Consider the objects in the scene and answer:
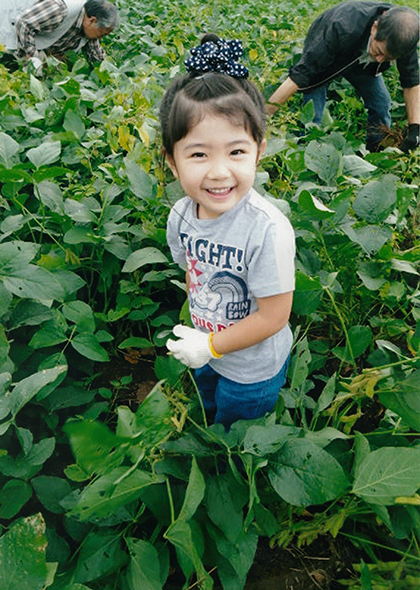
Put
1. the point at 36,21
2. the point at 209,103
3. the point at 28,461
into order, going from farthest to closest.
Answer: the point at 36,21 < the point at 28,461 < the point at 209,103

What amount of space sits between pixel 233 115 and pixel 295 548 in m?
1.07

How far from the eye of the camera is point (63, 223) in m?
1.82

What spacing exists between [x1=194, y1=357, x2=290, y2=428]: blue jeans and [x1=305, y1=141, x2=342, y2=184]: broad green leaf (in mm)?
802

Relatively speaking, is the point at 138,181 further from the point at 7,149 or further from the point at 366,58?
the point at 366,58

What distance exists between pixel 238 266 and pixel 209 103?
33cm

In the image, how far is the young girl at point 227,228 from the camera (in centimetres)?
107

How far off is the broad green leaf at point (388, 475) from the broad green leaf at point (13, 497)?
0.73 m

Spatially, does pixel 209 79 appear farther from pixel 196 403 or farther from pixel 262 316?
pixel 196 403

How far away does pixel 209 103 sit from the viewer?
1053 mm

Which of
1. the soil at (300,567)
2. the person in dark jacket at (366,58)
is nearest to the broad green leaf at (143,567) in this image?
the soil at (300,567)

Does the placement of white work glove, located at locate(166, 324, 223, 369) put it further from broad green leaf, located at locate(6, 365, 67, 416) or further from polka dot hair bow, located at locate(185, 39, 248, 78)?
polka dot hair bow, located at locate(185, 39, 248, 78)

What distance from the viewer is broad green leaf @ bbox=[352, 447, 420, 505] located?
42.4 inches

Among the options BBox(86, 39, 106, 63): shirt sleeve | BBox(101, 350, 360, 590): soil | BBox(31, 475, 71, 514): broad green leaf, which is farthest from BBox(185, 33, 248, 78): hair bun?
BBox(86, 39, 106, 63): shirt sleeve

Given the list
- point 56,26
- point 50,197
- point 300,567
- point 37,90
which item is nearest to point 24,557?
point 300,567
